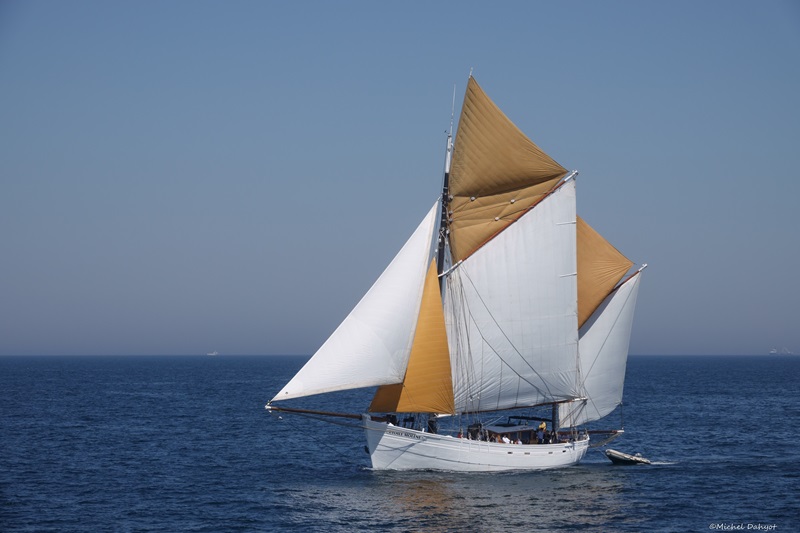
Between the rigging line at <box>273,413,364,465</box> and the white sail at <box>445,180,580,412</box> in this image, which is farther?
the white sail at <box>445,180,580,412</box>

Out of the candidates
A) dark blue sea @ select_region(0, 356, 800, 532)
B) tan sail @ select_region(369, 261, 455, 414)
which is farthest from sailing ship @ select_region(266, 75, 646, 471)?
dark blue sea @ select_region(0, 356, 800, 532)

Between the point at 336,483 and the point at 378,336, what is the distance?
24.5 feet

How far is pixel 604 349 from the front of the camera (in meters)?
55.2

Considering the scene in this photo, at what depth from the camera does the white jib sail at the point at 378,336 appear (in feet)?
146

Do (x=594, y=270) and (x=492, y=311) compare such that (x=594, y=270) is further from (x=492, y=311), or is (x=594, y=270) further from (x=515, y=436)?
(x=515, y=436)

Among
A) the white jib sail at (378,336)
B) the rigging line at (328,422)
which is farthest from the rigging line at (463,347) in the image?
the rigging line at (328,422)

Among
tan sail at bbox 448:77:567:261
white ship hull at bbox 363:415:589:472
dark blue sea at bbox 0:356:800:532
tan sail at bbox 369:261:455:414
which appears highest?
tan sail at bbox 448:77:567:261

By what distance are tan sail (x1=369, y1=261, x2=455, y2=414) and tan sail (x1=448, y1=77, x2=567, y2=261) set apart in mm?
5447

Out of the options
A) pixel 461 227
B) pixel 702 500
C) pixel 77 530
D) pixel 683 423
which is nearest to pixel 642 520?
pixel 702 500

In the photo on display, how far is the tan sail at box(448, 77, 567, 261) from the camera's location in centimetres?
4981

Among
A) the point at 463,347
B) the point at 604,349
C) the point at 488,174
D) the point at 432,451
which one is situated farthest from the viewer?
the point at 604,349

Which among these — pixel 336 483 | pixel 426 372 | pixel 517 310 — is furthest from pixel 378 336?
pixel 517 310

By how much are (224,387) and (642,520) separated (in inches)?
4081

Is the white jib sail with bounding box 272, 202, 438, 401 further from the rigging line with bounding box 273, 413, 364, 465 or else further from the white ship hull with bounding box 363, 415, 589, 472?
the white ship hull with bounding box 363, 415, 589, 472
